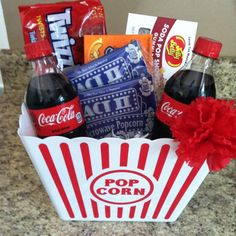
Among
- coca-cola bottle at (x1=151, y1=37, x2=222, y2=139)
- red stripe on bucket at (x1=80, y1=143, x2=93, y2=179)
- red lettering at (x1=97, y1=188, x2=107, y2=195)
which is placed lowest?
red lettering at (x1=97, y1=188, x2=107, y2=195)

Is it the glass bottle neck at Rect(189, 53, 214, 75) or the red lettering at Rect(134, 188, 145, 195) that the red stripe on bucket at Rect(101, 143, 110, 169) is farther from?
the glass bottle neck at Rect(189, 53, 214, 75)

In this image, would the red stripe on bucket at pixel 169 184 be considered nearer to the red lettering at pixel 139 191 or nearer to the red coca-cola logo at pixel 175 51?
the red lettering at pixel 139 191

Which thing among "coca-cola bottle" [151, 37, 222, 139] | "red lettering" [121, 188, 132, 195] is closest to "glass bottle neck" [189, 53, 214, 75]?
"coca-cola bottle" [151, 37, 222, 139]

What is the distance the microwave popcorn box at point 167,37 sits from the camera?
1.77 ft

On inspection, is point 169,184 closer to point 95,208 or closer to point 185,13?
point 95,208

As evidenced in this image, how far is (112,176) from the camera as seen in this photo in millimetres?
450

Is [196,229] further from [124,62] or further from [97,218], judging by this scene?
[124,62]

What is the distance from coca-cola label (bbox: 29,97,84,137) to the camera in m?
0.43

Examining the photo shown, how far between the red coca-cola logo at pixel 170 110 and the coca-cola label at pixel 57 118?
0.13 m

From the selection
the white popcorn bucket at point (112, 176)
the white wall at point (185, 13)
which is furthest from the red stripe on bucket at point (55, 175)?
the white wall at point (185, 13)

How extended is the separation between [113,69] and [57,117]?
0.44 ft

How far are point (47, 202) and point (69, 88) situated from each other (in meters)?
0.24

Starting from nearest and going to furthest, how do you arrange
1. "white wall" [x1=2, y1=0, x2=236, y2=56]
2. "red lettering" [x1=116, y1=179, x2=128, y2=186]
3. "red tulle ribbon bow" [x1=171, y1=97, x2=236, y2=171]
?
"red tulle ribbon bow" [x1=171, y1=97, x2=236, y2=171]
"red lettering" [x1=116, y1=179, x2=128, y2=186]
"white wall" [x1=2, y1=0, x2=236, y2=56]

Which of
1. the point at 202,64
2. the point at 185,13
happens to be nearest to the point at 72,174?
the point at 202,64
